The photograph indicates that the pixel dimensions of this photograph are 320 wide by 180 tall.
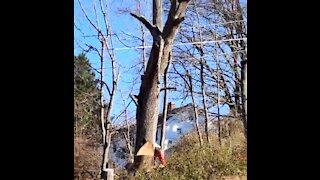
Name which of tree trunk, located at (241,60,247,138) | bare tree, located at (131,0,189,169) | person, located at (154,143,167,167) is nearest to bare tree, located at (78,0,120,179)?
bare tree, located at (131,0,189,169)

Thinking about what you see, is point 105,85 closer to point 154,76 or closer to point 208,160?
point 154,76

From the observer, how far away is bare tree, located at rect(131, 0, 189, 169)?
2619 mm

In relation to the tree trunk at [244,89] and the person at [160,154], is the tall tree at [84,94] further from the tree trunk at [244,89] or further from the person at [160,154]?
the tree trunk at [244,89]

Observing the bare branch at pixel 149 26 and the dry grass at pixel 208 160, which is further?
the bare branch at pixel 149 26

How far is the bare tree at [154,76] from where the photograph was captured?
2.62 m

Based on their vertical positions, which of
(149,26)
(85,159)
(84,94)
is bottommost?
(85,159)

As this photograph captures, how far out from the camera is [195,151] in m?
2.57

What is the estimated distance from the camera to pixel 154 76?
2627 mm

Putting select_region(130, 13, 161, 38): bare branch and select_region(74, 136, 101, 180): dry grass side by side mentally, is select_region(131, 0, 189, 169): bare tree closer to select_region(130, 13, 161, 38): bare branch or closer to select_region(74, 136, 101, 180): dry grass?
select_region(130, 13, 161, 38): bare branch

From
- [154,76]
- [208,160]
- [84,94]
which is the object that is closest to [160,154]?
[208,160]

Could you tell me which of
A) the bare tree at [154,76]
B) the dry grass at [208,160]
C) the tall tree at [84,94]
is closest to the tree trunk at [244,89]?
the dry grass at [208,160]
